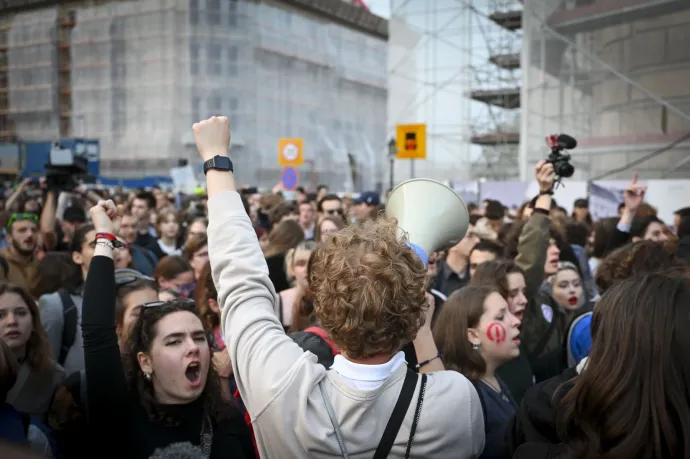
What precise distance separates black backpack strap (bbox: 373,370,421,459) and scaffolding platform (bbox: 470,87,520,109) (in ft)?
72.5

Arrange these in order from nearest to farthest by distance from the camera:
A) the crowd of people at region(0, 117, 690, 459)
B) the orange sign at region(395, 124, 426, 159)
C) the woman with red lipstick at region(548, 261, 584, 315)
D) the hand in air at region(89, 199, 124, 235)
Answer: the crowd of people at region(0, 117, 690, 459), the hand in air at region(89, 199, 124, 235), the woman with red lipstick at region(548, 261, 584, 315), the orange sign at region(395, 124, 426, 159)

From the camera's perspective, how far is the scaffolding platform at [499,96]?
75.3 feet

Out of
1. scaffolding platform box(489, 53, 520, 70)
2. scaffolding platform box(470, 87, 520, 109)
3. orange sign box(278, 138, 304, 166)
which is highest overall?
scaffolding platform box(489, 53, 520, 70)

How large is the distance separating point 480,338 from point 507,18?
20.7 m

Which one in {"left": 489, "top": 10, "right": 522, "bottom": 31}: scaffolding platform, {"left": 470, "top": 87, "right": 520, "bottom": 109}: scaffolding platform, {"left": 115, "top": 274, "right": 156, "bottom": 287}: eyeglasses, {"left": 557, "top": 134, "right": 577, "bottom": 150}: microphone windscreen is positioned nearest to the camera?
{"left": 115, "top": 274, "right": 156, "bottom": 287}: eyeglasses

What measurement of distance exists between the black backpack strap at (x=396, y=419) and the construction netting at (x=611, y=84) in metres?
11.3

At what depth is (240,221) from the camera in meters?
1.65

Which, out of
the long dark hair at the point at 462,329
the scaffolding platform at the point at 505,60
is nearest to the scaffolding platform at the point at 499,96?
the scaffolding platform at the point at 505,60

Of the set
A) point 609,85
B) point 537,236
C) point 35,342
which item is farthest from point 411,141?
point 35,342

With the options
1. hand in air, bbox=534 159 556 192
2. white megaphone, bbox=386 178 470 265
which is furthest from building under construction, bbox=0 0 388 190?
white megaphone, bbox=386 178 470 265

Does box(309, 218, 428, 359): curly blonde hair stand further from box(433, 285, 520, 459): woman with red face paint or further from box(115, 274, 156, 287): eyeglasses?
box(115, 274, 156, 287): eyeglasses

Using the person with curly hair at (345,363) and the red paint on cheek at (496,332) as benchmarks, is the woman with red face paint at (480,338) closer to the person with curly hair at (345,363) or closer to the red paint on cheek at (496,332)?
the red paint on cheek at (496,332)

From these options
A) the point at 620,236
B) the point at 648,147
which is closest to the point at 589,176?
the point at 648,147

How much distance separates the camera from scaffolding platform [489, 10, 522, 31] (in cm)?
2188
